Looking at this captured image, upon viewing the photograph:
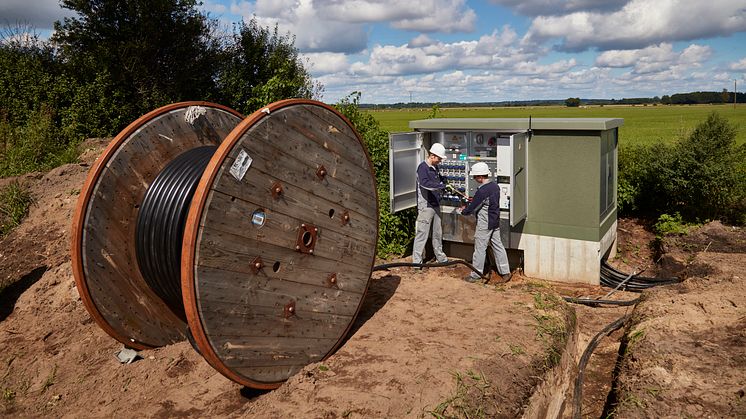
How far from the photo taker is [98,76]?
14.9 m

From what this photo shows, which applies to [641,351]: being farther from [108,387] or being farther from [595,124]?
[108,387]

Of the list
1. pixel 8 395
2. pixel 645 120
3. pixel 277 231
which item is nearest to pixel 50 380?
pixel 8 395

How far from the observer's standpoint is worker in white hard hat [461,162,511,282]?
907 centimetres

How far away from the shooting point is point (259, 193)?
4703 mm

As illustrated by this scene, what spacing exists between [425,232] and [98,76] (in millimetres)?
10082

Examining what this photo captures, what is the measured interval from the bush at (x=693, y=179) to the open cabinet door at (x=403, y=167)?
5.73 m

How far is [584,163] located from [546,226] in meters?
1.22

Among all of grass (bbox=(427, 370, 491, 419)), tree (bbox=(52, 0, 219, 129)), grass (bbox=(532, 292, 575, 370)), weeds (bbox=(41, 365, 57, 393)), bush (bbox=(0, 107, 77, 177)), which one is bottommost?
weeds (bbox=(41, 365, 57, 393))

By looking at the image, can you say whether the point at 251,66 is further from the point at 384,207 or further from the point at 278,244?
the point at 278,244

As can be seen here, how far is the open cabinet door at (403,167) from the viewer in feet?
32.6

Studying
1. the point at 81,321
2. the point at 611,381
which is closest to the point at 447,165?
the point at 611,381

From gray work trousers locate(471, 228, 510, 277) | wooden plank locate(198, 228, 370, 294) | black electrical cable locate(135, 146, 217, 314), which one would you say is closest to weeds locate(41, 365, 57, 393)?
black electrical cable locate(135, 146, 217, 314)

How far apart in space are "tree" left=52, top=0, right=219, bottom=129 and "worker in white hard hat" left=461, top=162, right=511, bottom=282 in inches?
406

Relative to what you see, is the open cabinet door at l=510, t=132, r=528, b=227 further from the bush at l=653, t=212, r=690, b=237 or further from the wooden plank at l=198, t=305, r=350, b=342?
the wooden plank at l=198, t=305, r=350, b=342
